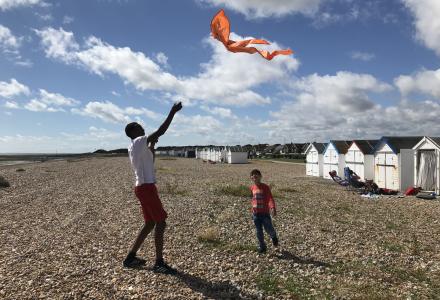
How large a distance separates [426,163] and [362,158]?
5492mm

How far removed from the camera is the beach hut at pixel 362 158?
2708 centimetres

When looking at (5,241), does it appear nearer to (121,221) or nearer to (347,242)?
(121,221)

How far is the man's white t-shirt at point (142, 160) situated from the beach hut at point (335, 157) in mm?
27270

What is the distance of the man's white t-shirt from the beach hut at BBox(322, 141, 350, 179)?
89.5 feet

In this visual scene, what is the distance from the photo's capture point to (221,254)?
8555 mm

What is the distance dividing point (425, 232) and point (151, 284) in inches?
357

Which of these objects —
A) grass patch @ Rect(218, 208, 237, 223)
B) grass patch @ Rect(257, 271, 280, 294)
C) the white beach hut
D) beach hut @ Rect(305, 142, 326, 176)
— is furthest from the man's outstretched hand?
the white beach hut

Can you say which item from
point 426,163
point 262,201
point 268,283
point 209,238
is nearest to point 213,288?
point 268,283

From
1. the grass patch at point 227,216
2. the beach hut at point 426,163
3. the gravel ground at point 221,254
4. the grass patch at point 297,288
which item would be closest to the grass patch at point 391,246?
the gravel ground at point 221,254

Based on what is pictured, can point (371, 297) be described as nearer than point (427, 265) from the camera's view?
Yes

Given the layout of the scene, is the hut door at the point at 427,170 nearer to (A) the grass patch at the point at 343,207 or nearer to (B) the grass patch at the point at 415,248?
(A) the grass patch at the point at 343,207

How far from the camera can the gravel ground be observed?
6434 millimetres

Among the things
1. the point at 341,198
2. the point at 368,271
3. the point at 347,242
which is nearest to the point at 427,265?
the point at 368,271

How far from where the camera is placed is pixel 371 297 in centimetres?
608
